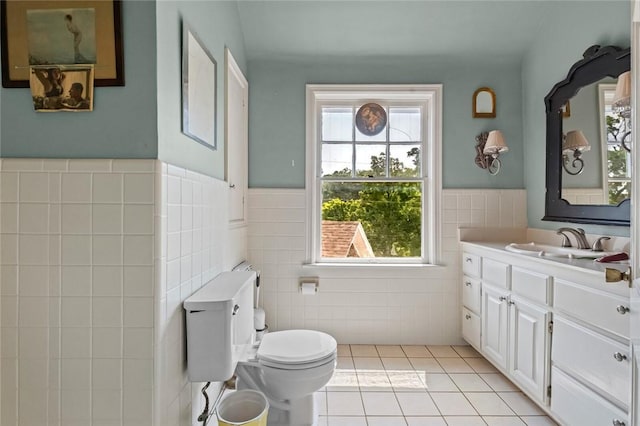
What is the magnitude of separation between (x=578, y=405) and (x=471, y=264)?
1171mm

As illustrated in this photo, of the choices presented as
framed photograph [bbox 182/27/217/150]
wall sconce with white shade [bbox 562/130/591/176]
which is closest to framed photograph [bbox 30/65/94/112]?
framed photograph [bbox 182/27/217/150]

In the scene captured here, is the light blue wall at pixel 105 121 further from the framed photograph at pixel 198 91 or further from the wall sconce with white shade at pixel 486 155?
the wall sconce with white shade at pixel 486 155

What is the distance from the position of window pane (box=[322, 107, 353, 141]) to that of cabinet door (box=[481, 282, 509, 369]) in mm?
1584

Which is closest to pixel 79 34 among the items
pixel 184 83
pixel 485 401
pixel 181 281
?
pixel 184 83

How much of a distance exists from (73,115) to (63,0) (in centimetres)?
39

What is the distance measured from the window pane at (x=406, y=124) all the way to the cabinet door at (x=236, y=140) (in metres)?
1.23

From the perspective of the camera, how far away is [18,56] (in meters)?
1.24

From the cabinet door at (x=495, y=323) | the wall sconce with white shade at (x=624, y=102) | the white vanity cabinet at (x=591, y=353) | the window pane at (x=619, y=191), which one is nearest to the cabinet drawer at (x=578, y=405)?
the white vanity cabinet at (x=591, y=353)

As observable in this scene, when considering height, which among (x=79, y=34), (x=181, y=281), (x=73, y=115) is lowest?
(x=181, y=281)

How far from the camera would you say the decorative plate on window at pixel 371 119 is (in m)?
2.98

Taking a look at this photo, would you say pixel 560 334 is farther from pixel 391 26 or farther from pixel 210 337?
pixel 391 26

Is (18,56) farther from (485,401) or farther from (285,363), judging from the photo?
(485,401)

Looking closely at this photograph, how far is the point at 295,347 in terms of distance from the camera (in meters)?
1.77

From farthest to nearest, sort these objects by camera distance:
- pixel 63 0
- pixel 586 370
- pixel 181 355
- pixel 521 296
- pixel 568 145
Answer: pixel 568 145 → pixel 521 296 → pixel 586 370 → pixel 181 355 → pixel 63 0
